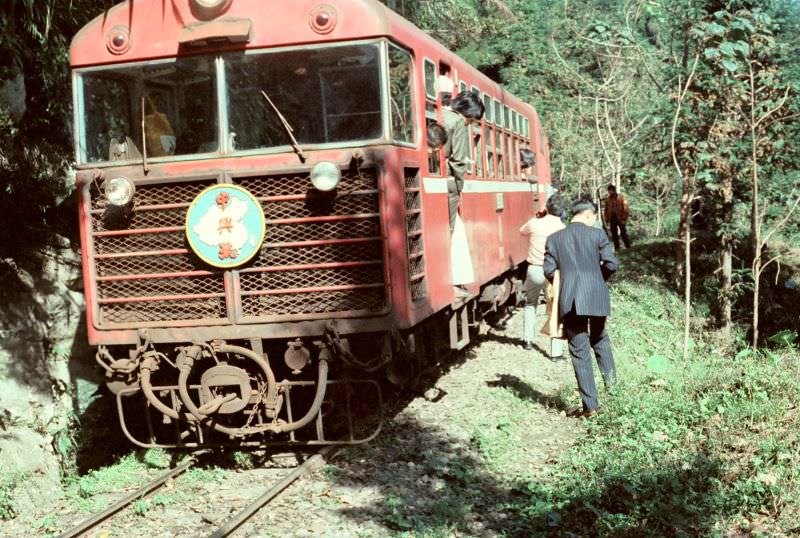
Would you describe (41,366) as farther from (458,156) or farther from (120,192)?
(458,156)

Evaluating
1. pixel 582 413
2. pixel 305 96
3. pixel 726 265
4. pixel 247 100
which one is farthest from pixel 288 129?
pixel 726 265

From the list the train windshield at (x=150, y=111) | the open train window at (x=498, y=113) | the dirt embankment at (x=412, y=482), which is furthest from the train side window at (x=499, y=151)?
the train windshield at (x=150, y=111)

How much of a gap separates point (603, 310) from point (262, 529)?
322cm

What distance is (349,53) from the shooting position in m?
6.34

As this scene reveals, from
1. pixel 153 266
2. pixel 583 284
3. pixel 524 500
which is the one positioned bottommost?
pixel 524 500

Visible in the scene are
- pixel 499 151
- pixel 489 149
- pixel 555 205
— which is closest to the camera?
pixel 555 205

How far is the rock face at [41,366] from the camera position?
8445 millimetres

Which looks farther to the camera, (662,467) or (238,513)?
(662,467)

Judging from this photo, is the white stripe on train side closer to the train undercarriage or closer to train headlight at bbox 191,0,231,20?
the train undercarriage

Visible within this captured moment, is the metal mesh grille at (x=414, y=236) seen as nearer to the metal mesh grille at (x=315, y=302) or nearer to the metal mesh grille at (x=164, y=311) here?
the metal mesh grille at (x=315, y=302)

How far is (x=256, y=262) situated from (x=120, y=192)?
3.42 ft

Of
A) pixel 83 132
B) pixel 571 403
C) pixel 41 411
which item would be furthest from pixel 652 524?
pixel 41 411

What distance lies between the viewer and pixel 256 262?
6.51 m

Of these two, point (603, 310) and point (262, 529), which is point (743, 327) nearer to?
point (603, 310)
